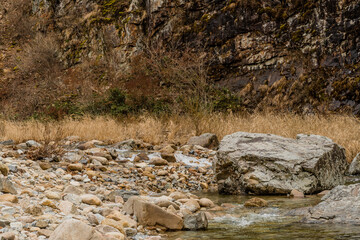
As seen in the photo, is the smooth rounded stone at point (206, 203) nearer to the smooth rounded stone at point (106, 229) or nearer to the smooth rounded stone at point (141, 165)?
the smooth rounded stone at point (106, 229)

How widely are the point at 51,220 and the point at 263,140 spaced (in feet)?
14.2

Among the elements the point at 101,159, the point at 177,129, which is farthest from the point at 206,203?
the point at 177,129

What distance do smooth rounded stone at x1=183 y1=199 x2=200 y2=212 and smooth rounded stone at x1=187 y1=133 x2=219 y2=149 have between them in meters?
4.78

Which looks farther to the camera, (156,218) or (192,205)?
(192,205)

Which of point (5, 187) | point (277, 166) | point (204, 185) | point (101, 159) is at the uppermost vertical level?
point (5, 187)

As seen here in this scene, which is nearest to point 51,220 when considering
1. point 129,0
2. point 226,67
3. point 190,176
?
point 190,176

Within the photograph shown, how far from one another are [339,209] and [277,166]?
215 centimetres

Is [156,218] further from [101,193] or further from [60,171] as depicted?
[60,171]

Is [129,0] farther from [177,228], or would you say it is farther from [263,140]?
[177,228]

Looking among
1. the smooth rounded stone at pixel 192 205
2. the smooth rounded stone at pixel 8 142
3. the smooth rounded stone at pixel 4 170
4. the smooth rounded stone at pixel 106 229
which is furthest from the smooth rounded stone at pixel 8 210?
the smooth rounded stone at pixel 8 142

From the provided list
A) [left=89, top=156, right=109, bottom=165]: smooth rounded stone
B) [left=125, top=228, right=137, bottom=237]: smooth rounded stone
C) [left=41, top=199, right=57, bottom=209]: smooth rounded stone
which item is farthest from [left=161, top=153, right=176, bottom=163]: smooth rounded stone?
[left=125, top=228, right=137, bottom=237]: smooth rounded stone

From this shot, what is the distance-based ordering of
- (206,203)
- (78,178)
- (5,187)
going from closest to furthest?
(5,187) < (206,203) < (78,178)

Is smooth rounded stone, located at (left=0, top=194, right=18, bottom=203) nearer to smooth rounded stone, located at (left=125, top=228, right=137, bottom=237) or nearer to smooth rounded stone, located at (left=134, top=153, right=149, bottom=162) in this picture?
smooth rounded stone, located at (left=125, top=228, right=137, bottom=237)

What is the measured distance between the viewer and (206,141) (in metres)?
9.62
